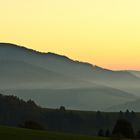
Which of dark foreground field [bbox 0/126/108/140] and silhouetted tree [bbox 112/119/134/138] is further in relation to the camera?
silhouetted tree [bbox 112/119/134/138]

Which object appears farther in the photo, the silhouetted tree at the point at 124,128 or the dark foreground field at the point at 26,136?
the silhouetted tree at the point at 124,128

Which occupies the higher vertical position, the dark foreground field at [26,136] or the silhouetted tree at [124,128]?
the silhouetted tree at [124,128]

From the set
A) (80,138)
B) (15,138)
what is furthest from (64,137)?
(15,138)

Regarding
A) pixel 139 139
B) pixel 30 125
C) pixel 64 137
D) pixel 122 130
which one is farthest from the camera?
pixel 30 125

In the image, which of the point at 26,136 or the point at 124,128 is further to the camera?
the point at 124,128

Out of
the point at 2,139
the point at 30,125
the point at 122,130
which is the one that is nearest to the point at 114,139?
the point at 2,139

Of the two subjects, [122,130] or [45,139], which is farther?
[122,130]

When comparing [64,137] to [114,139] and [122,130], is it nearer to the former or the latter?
[114,139]

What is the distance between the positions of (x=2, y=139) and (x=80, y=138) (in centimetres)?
1356

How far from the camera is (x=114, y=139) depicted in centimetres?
8194

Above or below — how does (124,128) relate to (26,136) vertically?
above

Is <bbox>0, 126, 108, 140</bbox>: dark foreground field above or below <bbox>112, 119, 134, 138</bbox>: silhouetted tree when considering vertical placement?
below

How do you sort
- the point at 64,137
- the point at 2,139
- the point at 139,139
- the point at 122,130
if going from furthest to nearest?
the point at 122,130
the point at 139,139
the point at 64,137
the point at 2,139

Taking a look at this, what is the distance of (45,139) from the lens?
76.3 m
